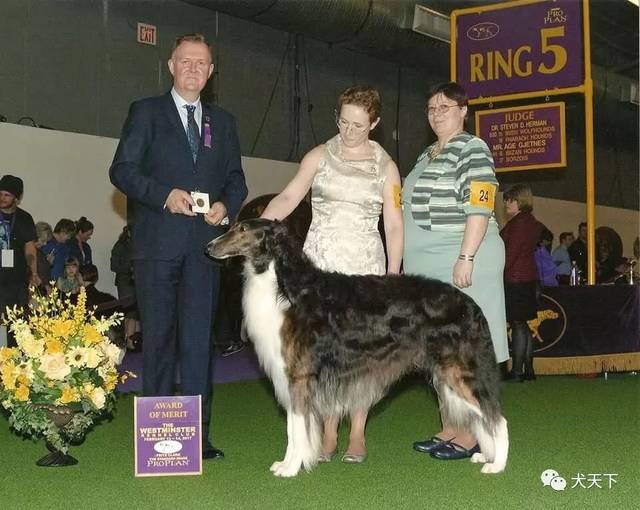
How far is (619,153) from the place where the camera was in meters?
26.0

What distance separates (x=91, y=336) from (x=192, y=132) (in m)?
1.20

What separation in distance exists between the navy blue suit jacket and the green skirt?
1141mm

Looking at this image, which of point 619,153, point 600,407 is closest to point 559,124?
point 600,407

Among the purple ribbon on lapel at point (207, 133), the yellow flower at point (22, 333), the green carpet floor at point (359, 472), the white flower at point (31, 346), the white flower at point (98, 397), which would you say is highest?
the purple ribbon on lapel at point (207, 133)

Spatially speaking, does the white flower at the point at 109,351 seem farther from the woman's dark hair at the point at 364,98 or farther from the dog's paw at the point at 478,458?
the dog's paw at the point at 478,458

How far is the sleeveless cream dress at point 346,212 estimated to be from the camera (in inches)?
189

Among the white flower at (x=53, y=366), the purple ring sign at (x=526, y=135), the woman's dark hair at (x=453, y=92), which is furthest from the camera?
the purple ring sign at (x=526, y=135)

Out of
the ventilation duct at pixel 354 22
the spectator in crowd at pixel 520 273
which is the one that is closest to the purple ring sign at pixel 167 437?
the spectator in crowd at pixel 520 273

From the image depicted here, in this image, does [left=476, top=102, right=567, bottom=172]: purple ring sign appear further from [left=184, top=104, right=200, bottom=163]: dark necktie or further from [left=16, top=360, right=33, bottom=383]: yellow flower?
[left=16, top=360, right=33, bottom=383]: yellow flower

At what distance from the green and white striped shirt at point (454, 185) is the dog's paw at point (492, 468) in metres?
1.25

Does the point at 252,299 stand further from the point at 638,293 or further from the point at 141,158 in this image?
the point at 638,293

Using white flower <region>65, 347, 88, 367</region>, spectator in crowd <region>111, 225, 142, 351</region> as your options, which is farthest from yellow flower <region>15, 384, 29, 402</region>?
spectator in crowd <region>111, 225, 142, 351</region>

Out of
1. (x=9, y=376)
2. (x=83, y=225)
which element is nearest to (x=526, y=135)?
(x=83, y=225)

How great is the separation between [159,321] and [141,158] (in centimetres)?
86
